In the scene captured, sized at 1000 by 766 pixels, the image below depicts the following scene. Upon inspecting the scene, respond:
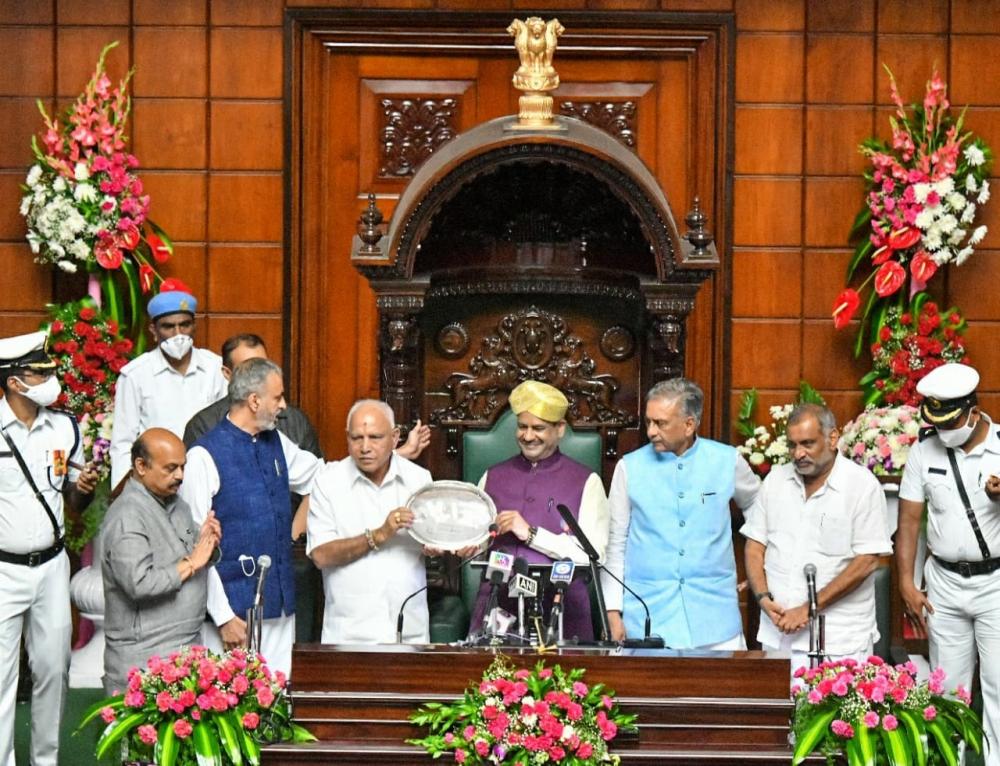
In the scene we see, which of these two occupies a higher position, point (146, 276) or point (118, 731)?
point (146, 276)

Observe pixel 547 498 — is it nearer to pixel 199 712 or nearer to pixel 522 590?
pixel 522 590

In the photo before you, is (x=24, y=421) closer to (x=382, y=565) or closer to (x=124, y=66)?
(x=382, y=565)

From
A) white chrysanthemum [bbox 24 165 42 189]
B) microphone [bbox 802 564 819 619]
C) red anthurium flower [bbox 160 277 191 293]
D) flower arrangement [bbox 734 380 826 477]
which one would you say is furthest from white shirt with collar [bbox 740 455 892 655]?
white chrysanthemum [bbox 24 165 42 189]

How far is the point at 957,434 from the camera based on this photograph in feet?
23.6

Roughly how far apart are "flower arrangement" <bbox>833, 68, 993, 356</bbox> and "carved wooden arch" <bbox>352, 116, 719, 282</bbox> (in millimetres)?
1540

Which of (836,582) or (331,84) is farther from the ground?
(331,84)

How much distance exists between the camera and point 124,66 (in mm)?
9070

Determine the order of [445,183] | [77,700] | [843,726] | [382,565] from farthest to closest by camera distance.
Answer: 1. [77,700]
2. [445,183]
3. [382,565]
4. [843,726]

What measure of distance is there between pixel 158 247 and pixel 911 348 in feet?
11.2

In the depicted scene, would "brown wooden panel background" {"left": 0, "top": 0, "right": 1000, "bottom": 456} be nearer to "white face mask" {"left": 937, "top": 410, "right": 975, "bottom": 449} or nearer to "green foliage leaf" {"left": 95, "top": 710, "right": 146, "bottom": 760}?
"white face mask" {"left": 937, "top": 410, "right": 975, "bottom": 449}

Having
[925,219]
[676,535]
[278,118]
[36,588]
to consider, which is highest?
[278,118]

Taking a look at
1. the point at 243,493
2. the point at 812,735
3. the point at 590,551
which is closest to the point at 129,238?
the point at 243,493

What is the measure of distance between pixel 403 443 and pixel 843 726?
253 centimetres

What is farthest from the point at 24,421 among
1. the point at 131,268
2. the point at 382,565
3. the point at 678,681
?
the point at 678,681
